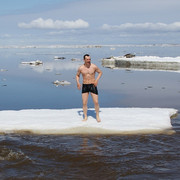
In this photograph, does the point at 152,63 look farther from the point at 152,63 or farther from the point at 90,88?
the point at 90,88

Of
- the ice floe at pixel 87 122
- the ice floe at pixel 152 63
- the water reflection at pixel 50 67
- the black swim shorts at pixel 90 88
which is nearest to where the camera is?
the ice floe at pixel 87 122

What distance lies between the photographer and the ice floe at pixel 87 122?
384 inches

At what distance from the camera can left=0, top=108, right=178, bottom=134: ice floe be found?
32.0 ft

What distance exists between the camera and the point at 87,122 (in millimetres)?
10391

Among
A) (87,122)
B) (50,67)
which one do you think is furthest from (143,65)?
(87,122)

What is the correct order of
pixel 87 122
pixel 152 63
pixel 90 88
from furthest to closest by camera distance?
1. pixel 152 63
2. pixel 87 122
3. pixel 90 88

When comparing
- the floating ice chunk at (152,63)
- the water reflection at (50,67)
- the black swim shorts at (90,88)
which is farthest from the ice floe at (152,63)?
the black swim shorts at (90,88)

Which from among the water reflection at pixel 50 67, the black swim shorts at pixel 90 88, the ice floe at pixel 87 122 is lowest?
the ice floe at pixel 87 122

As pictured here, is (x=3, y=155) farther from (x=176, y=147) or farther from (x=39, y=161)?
(x=176, y=147)

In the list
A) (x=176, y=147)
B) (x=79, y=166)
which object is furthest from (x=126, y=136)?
(x=79, y=166)

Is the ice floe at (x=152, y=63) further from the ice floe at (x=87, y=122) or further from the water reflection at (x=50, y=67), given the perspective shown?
the ice floe at (x=87, y=122)

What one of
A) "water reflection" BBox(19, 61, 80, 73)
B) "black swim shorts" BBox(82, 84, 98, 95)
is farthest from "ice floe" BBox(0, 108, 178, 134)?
"water reflection" BBox(19, 61, 80, 73)

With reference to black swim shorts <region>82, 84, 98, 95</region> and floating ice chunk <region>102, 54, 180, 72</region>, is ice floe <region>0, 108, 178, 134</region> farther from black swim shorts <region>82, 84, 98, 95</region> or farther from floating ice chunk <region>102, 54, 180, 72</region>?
floating ice chunk <region>102, 54, 180, 72</region>

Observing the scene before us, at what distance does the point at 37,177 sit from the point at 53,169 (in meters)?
0.51
